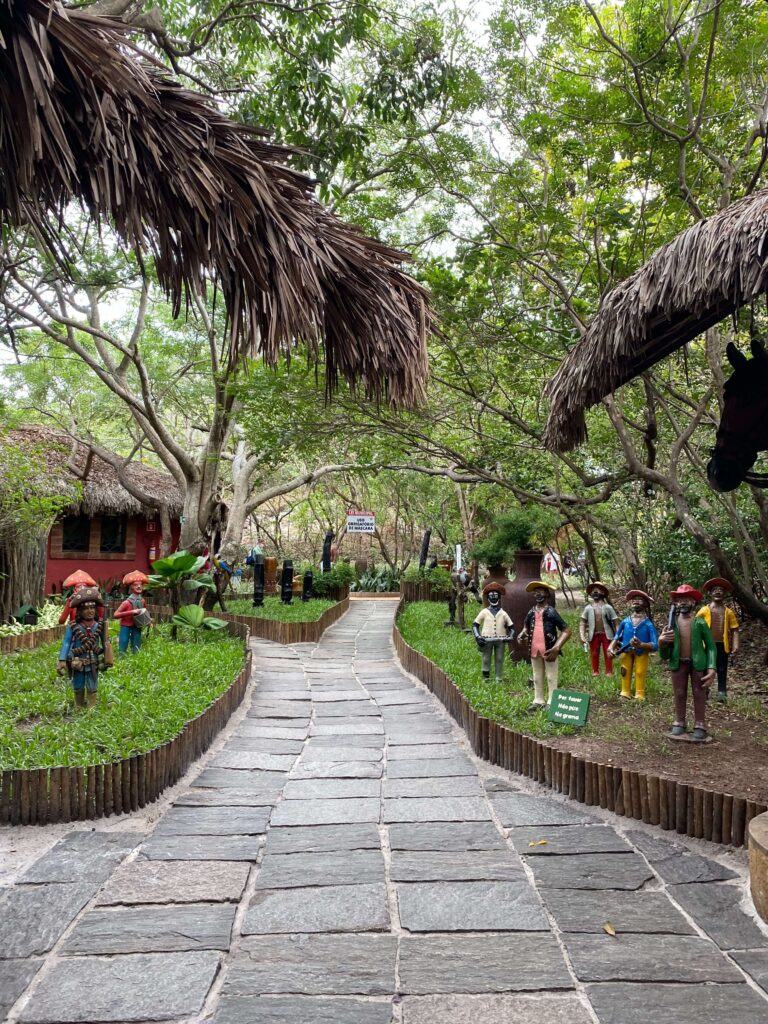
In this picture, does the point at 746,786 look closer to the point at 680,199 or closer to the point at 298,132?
the point at 680,199

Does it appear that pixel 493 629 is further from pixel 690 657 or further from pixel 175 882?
pixel 175 882

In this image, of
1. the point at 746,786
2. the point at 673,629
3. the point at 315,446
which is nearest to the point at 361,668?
the point at 315,446

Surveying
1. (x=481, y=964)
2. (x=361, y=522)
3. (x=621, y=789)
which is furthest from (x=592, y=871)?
(x=361, y=522)

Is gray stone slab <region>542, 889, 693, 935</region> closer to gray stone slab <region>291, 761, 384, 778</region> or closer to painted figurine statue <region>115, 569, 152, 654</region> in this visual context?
gray stone slab <region>291, 761, 384, 778</region>

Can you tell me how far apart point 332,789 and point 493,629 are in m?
3.23

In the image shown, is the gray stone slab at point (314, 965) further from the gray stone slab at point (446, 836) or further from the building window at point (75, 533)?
the building window at point (75, 533)

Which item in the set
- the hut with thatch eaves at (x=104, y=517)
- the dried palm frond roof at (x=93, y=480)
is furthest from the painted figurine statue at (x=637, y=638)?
the hut with thatch eaves at (x=104, y=517)

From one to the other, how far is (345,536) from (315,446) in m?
20.3

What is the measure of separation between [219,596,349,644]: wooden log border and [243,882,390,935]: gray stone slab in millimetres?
8495

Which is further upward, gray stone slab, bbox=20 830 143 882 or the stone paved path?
the stone paved path

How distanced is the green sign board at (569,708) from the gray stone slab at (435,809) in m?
1.30

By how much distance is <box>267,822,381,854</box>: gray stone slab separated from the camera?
3727 mm

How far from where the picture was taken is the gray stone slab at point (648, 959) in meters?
2.56

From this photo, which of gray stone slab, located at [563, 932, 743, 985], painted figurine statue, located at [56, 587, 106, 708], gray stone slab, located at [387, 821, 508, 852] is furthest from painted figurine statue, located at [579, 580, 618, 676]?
painted figurine statue, located at [56, 587, 106, 708]
